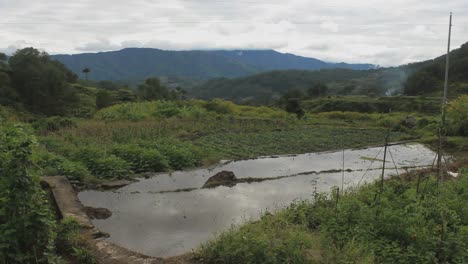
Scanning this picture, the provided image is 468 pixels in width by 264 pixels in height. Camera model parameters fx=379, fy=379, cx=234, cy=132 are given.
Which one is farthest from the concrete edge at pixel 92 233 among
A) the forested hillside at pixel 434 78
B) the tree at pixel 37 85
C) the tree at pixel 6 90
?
the forested hillside at pixel 434 78

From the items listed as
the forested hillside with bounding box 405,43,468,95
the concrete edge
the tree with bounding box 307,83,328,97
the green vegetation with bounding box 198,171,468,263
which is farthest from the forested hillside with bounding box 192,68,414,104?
the green vegetation with bounding box 198,171,468,263

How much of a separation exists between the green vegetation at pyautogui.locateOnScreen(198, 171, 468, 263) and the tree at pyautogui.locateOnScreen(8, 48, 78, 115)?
36580 millimetres

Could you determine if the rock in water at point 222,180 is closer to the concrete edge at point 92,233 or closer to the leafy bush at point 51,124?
the concrete edge at point 92,233

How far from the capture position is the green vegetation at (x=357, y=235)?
457cm

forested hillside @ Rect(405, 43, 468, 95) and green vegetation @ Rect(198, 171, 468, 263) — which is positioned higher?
forested hillside @ Rect(405, 43, 468, 95)

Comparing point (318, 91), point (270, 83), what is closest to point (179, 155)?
point (318, 91)

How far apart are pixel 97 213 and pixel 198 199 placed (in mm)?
2075

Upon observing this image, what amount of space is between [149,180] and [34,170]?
4884mm

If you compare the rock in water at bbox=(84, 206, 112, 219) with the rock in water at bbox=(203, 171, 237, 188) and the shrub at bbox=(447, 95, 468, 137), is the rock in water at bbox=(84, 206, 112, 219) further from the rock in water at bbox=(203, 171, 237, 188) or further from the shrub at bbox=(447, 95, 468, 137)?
the shrub at bbox=(447, 95, 468, 137)

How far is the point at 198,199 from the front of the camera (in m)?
8.11

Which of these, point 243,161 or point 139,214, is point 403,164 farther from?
point 139,214

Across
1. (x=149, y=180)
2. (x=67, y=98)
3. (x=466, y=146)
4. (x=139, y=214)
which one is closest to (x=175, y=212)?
(x=139, y=214)

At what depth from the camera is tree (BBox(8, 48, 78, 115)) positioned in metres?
37.5

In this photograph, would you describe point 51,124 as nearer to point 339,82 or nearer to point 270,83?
point 339,82
